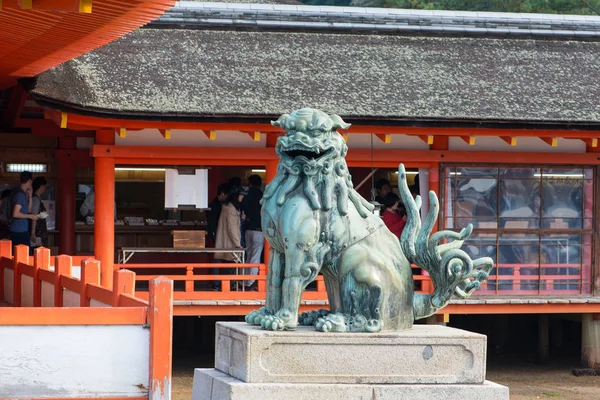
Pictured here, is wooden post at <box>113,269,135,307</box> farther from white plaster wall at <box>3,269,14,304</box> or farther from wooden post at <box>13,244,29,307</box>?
white plaster wall at <box>3,269,14,304</box>

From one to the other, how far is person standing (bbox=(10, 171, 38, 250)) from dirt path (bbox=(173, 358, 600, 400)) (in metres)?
2.83

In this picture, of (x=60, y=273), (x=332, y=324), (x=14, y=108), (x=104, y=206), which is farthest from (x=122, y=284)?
(x=14, y=108)

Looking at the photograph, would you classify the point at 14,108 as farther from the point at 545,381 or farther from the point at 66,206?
the point at 545,381

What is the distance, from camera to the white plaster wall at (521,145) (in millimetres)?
16734

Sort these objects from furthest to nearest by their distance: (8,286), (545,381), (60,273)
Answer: (545,381) < (8,286) < (60,273)

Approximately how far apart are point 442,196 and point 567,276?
2144 millimetres

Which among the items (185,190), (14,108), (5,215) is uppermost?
(14,108)

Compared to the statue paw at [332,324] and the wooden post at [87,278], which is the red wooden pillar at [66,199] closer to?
the wooden post at [87,278]

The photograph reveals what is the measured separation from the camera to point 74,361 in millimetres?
8789

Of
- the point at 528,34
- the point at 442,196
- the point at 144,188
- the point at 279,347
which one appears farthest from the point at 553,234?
the point at 279,347

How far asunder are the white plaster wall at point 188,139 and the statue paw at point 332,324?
8817 mm

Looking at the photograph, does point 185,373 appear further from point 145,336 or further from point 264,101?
point 145,336

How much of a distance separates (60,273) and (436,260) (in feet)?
17.3

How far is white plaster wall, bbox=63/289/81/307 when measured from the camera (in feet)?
36.6
